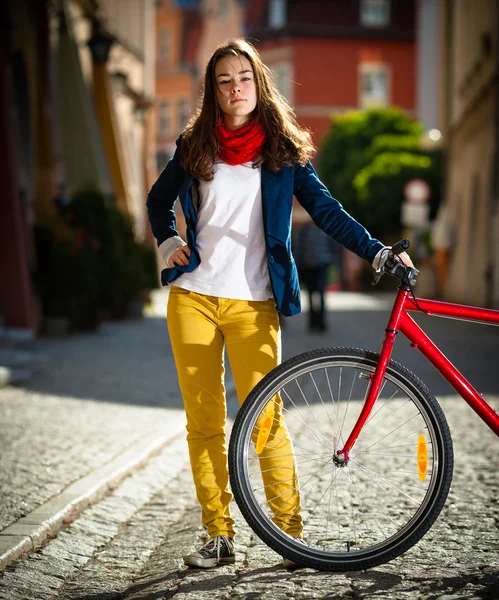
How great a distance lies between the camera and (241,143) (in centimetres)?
415

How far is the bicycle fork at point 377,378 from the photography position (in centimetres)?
402

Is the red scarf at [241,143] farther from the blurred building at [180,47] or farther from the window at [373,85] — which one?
the blurred building at [180,47]

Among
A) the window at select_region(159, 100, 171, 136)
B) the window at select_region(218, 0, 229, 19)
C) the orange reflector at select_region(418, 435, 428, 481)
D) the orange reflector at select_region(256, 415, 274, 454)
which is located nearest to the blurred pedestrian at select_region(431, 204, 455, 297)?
the orange reflector at select_region(418, 435, 428, 481)

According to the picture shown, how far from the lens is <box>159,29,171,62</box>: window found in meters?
64.9

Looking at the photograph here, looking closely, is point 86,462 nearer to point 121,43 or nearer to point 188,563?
point 188,563

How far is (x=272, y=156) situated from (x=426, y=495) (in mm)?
1373

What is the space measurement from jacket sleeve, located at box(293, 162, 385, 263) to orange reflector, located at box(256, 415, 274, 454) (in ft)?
2.33

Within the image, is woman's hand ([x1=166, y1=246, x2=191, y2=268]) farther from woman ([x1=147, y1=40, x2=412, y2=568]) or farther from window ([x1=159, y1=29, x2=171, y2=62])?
window ([x1=159, y1=29, x2=171, y2=62])

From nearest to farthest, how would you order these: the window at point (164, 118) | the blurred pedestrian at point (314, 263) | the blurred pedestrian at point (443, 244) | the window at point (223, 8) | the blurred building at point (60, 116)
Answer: the blurred building at point (60, 116) → the blurred pedestrian at point (314, 263) → the blurred pedestrian at point (443, 244) → the window at point (223, 8) → the window at point (164, 118)

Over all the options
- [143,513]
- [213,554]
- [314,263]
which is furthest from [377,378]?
[314,263]

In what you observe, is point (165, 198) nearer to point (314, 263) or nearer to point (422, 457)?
point (422, 457)

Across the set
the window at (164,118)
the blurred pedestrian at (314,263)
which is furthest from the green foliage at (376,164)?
the blurred pedestrian at (314,263)

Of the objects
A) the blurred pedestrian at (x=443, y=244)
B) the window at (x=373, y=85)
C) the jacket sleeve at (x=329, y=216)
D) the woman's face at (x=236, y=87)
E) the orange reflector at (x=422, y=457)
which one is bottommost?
the blurred pedestrian at (x=443, y=244)

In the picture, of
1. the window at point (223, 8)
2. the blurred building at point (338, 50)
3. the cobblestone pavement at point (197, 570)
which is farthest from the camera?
the window at point (223, 8)
